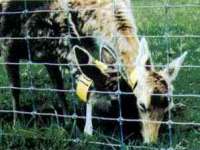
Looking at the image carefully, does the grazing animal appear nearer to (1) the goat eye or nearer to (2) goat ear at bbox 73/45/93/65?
(2) goat ear at bbox 73/45/93/65

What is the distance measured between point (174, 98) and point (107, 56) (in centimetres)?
119

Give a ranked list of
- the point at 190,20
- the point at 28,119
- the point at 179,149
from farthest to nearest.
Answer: the point at 190,20
the point at 28,119
the point at 179,149

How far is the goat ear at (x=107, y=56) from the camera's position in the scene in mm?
6094

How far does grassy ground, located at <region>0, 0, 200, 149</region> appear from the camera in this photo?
5.82m

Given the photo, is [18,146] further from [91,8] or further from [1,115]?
[91,8]

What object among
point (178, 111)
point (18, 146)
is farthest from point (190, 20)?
point (18, 146)

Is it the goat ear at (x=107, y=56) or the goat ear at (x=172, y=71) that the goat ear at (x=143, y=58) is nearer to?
the goat ear at (x=172, y=71)

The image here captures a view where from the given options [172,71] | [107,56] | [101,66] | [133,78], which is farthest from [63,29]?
[172,71]

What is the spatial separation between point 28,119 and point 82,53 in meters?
0.93

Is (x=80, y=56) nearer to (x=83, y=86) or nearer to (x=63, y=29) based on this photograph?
(x=83, y=86)

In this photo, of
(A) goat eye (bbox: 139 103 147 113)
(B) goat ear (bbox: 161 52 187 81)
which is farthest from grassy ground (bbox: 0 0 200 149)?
(A) goat eye (bbox: 139 103 147 113)

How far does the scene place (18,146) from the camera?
19.2ft

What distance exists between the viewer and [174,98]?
7035 mm

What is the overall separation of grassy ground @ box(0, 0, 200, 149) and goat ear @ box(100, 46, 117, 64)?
36cm
